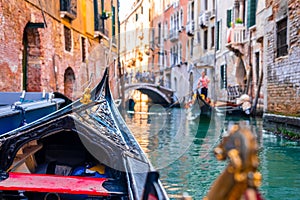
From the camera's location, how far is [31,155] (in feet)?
6.17

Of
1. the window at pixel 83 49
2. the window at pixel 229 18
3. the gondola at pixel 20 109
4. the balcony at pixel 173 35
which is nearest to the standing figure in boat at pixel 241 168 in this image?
the gondola at pixel 20 109

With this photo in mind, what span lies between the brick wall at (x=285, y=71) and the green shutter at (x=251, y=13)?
8.29 ft

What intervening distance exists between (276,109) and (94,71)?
19.2 feet

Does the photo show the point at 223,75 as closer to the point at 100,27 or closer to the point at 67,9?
the point at 100,27

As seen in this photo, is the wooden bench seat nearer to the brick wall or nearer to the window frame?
the brick wall

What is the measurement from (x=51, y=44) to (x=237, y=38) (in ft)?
13.2

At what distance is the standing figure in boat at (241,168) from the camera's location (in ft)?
1.58

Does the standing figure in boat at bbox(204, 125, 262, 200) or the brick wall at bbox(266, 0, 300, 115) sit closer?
the standing figure in boat at bbox(204, 125, 262, 200)

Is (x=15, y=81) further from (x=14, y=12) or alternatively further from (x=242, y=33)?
(x=242, y=33)

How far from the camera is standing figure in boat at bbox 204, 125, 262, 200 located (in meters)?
0.48

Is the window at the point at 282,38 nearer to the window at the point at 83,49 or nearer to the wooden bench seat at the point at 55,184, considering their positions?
the wooden bench seat at the point at 55,184

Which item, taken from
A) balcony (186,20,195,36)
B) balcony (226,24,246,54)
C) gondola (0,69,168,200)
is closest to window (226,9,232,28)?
balcony (226,24,246,54)

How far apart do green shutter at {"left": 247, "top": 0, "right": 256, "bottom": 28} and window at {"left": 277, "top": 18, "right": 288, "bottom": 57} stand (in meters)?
2.86

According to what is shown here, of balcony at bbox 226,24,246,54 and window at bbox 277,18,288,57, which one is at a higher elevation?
balcony at bbox 226,24,246,54
